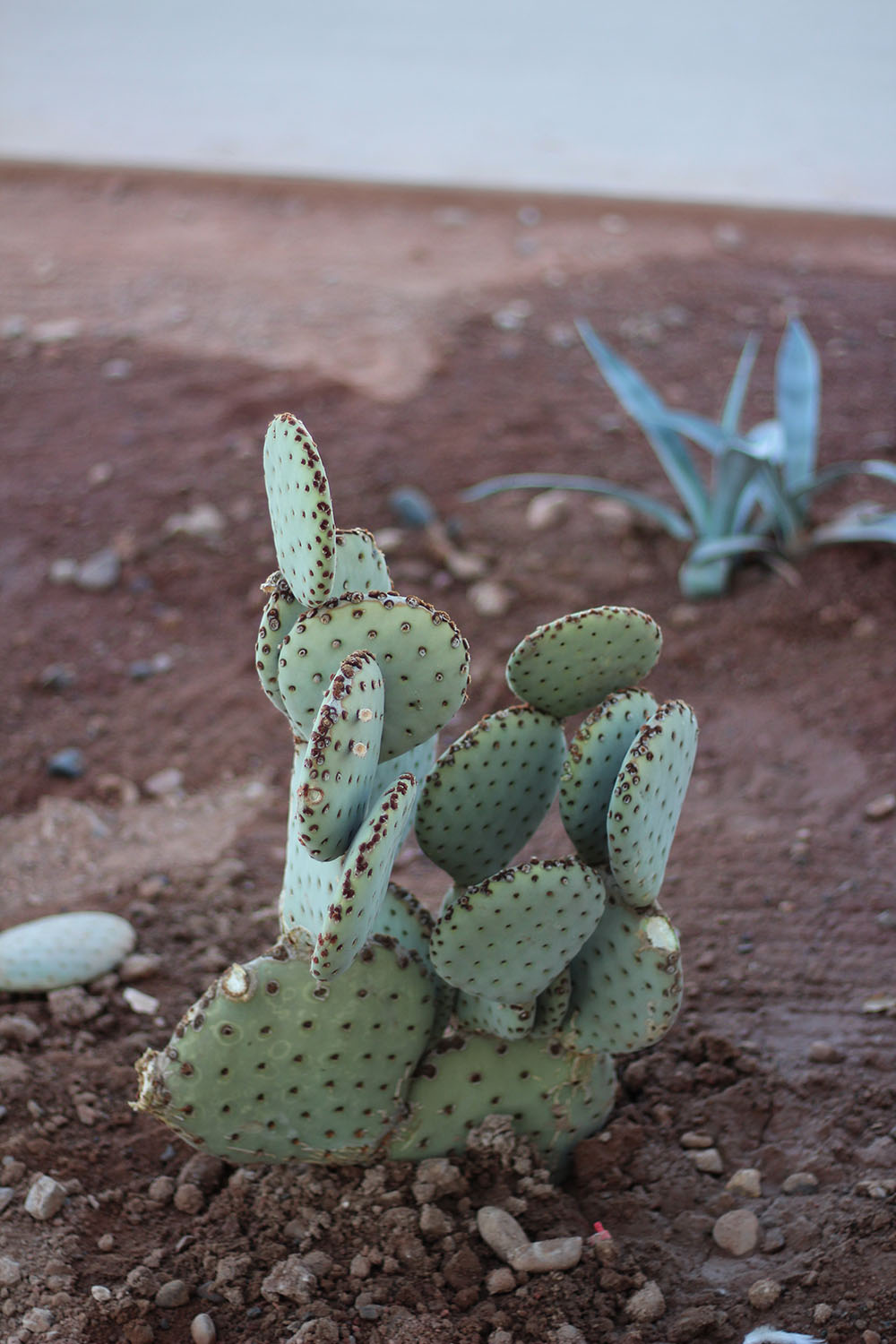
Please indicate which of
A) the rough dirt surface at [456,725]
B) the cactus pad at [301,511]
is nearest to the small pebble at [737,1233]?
the rough dirt surface at [456,725]

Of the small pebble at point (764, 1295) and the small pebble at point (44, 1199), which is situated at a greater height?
the small pebble at point (764, 1295)

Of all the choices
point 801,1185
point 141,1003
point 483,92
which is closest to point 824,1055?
point 801,1185

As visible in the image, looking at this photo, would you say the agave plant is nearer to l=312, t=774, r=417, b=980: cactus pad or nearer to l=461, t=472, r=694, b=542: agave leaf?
l=461, t=472, r=694, b=542: agave leaf

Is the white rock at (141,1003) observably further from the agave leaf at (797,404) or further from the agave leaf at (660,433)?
the agave leaf at (797,404)

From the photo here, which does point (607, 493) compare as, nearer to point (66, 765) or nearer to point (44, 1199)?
point (66, 765)

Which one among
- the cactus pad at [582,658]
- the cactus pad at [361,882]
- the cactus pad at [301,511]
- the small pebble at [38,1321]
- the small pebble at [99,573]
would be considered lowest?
the small pebble at [38,1321]
